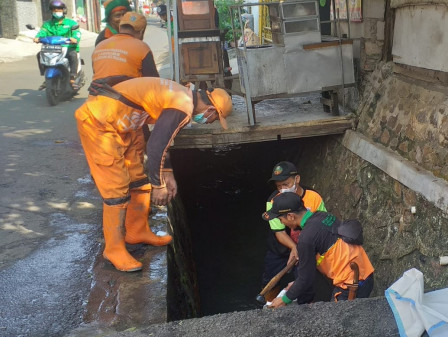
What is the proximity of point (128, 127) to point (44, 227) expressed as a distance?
5.05 ft

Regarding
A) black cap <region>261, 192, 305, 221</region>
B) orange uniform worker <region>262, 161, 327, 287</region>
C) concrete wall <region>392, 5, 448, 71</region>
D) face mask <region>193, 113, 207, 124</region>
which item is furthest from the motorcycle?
black cap <region>261, 192, 305, 221</region>

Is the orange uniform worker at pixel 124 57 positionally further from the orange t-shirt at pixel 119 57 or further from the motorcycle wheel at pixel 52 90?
the motorcycle wheel at pixel 52 90

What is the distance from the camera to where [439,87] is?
479 centimetres

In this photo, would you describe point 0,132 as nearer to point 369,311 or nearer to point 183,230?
point 183,230

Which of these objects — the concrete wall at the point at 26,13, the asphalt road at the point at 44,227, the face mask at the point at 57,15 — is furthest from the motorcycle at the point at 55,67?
the concrete wall at the point at 26,13

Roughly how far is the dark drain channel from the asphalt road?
1.74m

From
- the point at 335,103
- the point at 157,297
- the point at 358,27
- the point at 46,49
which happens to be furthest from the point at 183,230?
the point at 46,49

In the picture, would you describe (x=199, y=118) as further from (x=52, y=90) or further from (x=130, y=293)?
(x=52, y=90)

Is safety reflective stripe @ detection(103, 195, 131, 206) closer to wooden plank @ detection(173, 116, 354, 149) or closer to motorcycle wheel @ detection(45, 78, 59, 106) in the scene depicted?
wooden plank @ detection(173, 116, 354, 149)

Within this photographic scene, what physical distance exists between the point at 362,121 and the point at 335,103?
0.54m

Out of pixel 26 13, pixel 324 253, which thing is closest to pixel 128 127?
pixel 324 253

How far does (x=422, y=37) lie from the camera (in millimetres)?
5008

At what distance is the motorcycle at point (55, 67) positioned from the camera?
9664 mm

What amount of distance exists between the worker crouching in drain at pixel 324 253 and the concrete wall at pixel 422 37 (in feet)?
6.27
